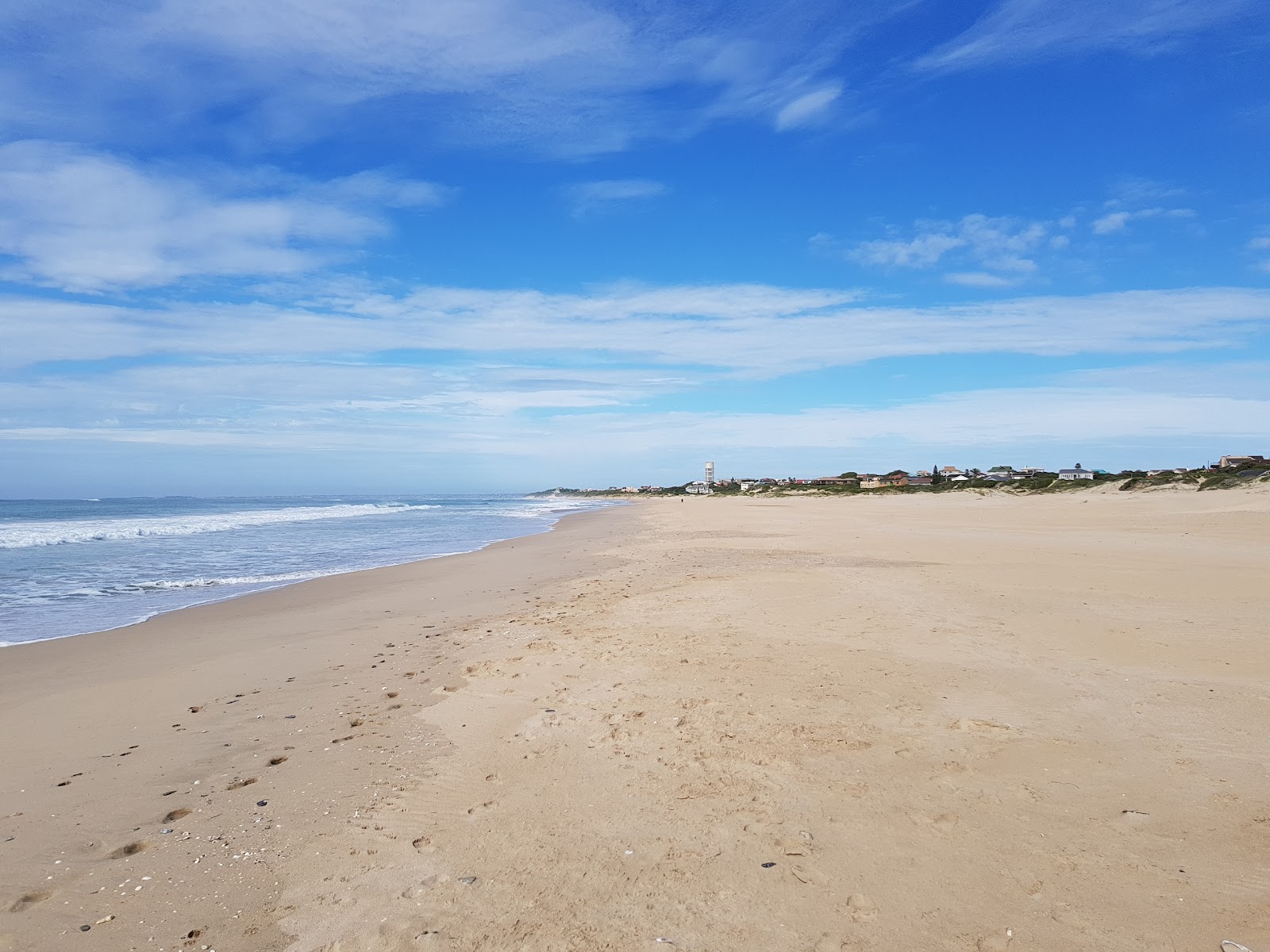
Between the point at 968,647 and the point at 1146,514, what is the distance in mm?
24063

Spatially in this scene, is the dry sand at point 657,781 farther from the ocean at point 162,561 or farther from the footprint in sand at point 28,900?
the ocean at point 162,561

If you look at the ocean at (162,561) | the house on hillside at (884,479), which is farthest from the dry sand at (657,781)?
the house on hillside at (884,479)

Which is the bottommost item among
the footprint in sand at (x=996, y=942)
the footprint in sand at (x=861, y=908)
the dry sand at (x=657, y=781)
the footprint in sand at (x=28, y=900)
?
the footprint in sand at (x=996, y=942)

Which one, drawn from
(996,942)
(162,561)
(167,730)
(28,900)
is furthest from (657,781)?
(162,561)

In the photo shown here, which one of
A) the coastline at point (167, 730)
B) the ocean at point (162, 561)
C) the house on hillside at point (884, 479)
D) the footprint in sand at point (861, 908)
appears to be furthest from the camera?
the house on hillside at point (884, 479)

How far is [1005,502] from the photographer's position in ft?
133

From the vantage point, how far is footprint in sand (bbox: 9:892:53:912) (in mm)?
3342

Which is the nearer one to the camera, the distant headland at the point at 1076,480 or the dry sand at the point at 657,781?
the dry sand at the point at 657,781

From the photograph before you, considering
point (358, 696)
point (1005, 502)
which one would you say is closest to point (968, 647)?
point (358, 696)

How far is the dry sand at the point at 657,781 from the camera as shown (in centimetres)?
319

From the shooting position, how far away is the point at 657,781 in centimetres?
453

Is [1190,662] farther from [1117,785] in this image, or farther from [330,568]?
[330,568]

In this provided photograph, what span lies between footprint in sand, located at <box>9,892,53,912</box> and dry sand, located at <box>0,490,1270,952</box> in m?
0.01

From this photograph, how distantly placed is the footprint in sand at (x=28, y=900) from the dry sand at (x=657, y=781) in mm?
11
